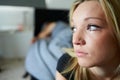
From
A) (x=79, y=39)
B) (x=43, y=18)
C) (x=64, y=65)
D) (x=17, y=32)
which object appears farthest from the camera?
(x=43, y=18)

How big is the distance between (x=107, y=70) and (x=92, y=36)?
14 centimetres

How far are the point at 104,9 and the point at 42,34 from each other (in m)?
1.49

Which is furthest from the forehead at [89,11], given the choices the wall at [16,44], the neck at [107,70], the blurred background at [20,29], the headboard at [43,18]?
the headboard at [43,18]

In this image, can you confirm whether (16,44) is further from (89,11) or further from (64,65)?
(89,11)

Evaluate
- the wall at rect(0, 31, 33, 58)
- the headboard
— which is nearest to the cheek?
the wall at rect(0, 31, 33, 58)

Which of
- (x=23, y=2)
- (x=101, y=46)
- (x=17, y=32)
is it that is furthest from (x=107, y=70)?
(x=17, y=32)

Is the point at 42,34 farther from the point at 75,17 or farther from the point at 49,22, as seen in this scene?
the point at 75,17

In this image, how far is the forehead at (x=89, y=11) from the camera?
20.4 inches

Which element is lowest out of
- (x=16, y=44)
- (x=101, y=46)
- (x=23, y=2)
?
(x=16, y=44)

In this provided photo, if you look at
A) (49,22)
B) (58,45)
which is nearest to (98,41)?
(58,45)

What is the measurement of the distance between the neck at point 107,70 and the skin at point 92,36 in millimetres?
44

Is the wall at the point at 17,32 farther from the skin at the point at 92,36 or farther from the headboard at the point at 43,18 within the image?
the skin at the point at 92,36

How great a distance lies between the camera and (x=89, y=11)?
52 cm

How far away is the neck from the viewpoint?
59 centimetres
